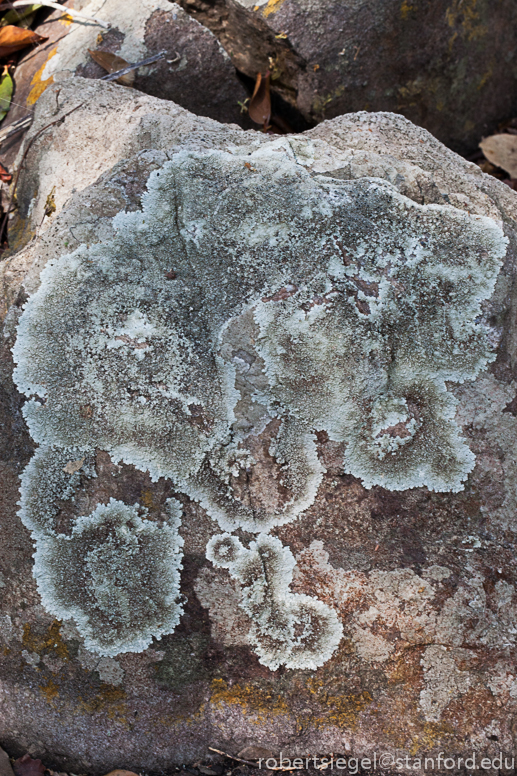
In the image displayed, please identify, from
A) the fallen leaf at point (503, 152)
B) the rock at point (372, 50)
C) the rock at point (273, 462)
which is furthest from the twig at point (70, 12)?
the fallen leaf at point (503, 152)

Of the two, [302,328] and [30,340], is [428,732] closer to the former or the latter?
[302,328]

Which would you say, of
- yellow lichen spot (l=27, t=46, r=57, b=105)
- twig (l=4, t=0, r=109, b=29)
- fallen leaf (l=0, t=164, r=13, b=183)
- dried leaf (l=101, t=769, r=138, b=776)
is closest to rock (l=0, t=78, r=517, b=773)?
dried leaf (l=101, t=769, r=138, b=776)

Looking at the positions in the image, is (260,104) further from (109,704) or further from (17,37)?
(109,704)

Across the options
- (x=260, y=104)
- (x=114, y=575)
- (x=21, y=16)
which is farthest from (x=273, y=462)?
(x=21, y=16)

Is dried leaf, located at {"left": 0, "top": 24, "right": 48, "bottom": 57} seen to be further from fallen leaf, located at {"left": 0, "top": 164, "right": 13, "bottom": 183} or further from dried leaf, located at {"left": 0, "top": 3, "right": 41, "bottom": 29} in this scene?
fallen leaf, located at {"left": 0, "top": 164, "right": 13, "bottom": 183}

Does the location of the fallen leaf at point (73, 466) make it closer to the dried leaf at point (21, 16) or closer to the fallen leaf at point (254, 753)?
the fallen leaf at point (254, 753)

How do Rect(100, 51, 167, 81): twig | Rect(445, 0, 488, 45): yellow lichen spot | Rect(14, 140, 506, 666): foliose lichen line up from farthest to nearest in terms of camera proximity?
1. Rect(445, 0, 488, 45): yellow lichen spot
2. Rect(100, 51, 167, 81): twig
3. Rect(14, 140, 506, 666): foliose lichen

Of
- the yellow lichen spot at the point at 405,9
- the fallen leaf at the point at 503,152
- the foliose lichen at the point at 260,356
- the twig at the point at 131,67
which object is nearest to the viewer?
the foliose lichen at the point at 260,356
